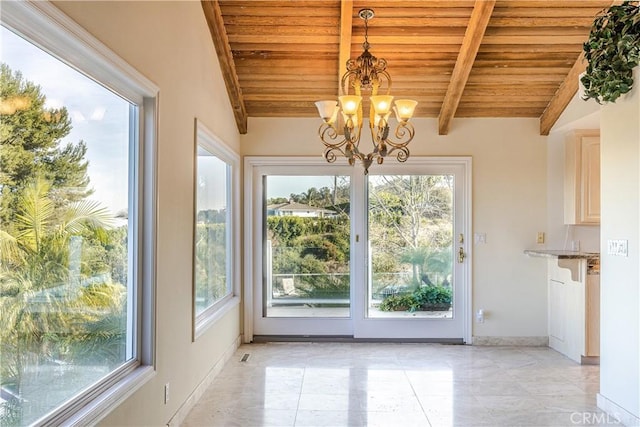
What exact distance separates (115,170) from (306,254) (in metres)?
3.02

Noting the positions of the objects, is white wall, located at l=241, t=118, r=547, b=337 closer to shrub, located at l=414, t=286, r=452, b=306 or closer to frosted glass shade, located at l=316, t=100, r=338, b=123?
shrub, located at l=414, t=286, r=452, b=306

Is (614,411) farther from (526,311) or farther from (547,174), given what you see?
(547,174)

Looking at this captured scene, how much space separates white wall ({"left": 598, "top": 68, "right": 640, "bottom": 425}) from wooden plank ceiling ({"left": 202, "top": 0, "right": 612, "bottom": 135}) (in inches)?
43.8

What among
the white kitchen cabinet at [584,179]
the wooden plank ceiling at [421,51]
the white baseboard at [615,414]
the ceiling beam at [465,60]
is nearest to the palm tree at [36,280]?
the wooden plank ceiling at [421,51]

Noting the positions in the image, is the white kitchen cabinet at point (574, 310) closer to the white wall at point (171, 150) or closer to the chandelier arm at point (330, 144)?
the chandelier arm at point (330, 144)

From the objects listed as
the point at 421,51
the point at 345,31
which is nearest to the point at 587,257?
the point at 421,51

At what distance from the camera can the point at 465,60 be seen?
153 inches

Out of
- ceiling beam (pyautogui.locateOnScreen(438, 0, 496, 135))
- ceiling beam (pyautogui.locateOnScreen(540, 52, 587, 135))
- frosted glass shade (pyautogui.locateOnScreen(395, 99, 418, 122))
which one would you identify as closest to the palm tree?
frosted glass shade (pyautogui.locateOnScreen(395, 99, 418, 122))

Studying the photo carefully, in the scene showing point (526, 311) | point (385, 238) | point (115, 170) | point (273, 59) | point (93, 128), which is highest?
point (273, 59)

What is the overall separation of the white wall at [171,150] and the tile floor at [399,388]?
431mm

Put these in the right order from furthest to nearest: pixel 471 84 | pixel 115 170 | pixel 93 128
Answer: pixel 471 84
pixel 115 170
pixel 93 128

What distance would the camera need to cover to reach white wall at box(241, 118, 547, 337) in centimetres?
484

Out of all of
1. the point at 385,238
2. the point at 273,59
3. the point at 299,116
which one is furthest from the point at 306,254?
the point at 273,59

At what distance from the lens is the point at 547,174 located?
4.87 meters
